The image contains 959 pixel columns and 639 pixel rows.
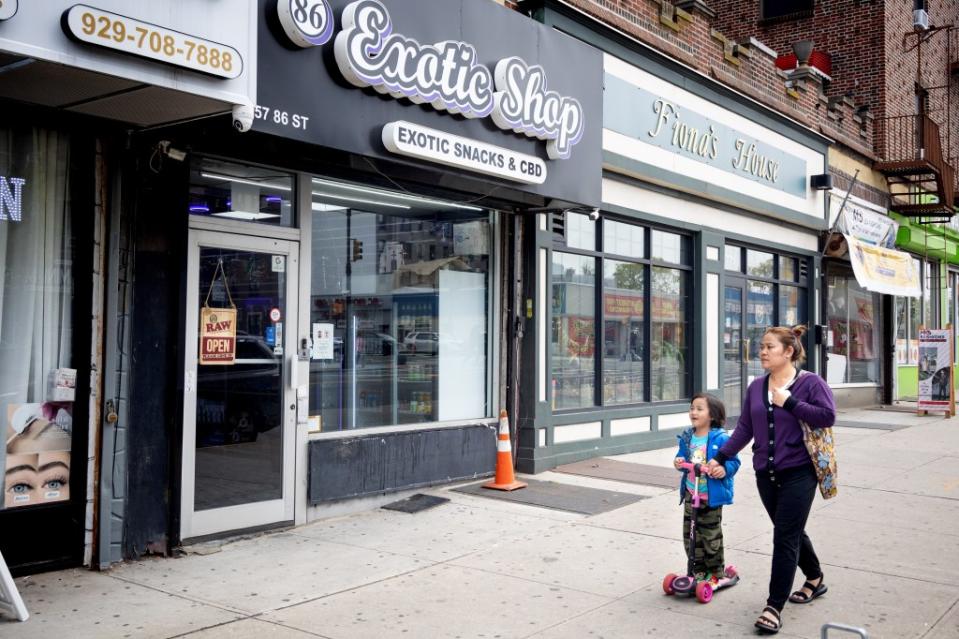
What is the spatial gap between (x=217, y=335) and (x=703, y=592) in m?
4.03

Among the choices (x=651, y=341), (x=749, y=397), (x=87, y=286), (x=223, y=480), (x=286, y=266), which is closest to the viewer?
(x=749, y=397)

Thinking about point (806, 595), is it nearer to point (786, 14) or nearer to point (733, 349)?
point (733, 349)

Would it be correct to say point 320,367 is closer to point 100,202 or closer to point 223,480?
point 223,480

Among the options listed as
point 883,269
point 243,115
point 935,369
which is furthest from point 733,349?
point 243,115

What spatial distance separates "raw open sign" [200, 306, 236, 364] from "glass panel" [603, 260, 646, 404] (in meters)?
5.63

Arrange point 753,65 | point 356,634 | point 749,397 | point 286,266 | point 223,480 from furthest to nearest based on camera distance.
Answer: point 753,65
point 286,266
point 223,480
point 749,397
point 356,634

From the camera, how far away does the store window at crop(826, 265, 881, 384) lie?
18.4 metres

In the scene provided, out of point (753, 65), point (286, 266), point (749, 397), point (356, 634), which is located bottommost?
point (356, 634)

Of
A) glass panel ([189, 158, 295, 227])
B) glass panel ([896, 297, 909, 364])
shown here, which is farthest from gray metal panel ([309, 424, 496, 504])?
glass panel ([896, 297, 909, 364])

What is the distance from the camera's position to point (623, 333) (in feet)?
39.7

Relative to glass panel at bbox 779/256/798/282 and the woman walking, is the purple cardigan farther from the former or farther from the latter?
glass panel at bbox 779/256/798/282

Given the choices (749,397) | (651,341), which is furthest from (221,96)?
(651,341)

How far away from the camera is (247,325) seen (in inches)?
288

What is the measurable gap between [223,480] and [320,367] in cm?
139
